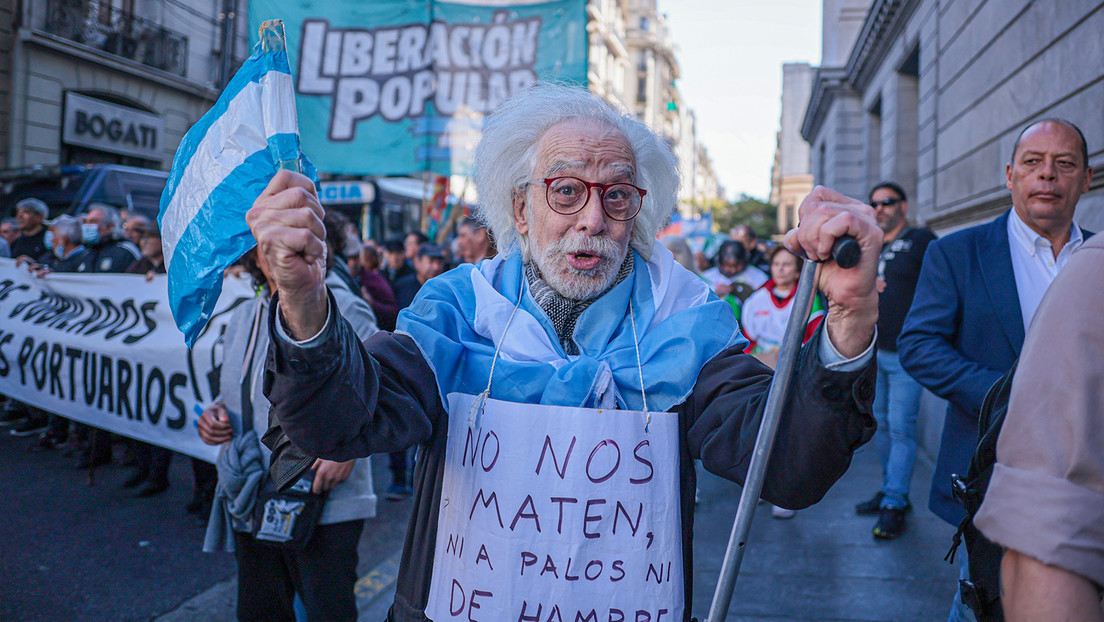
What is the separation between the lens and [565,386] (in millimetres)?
1699

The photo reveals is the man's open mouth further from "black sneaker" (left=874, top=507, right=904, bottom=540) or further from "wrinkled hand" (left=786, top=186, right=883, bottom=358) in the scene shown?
"black sneaker" (left=874, top=507, right=904, bottom=540)

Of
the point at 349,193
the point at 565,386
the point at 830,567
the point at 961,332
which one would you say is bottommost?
the point at 830,567

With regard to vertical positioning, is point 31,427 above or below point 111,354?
below

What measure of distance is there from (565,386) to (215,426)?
1.63m

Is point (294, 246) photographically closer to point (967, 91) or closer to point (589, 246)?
point (589, 246)

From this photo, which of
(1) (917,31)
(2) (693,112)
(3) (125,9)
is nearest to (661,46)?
(2) (693,112)

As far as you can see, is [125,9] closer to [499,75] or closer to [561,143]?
[499,75]

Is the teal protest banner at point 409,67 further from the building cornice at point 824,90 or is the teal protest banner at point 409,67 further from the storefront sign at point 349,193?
the building cornice at point 824,90

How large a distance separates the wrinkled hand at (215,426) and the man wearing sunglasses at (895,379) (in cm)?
351

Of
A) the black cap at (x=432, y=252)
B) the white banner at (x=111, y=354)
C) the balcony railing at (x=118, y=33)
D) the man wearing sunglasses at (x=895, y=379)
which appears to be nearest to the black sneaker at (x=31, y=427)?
the white banner at (x=111, y=354)

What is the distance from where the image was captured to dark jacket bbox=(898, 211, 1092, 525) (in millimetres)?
2654

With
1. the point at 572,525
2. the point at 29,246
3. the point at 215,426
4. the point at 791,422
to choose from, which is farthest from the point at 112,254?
the point at 791,422

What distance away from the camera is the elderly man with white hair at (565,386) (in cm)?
138

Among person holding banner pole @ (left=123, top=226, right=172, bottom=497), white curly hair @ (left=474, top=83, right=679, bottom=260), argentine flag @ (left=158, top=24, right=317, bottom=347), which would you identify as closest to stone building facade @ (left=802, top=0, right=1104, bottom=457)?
white curly hair @ (left=474, top=83, right=679, bottom=260)
